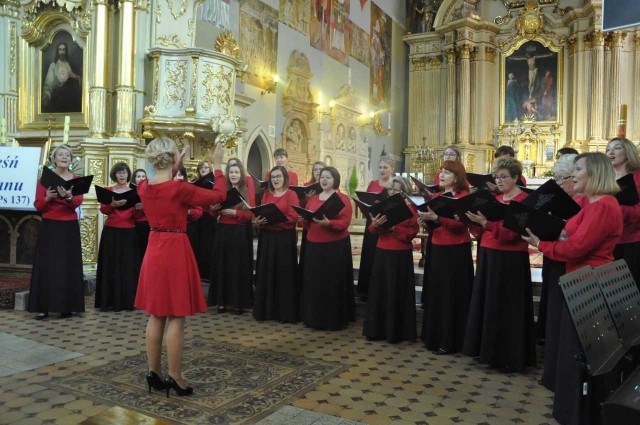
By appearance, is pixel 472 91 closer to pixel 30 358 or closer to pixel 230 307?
pixel 230 307

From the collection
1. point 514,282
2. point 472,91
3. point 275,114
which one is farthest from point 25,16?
point 472,91

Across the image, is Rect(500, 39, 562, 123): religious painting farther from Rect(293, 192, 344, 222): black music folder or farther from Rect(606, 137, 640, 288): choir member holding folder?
Rect(606, 137, 640, 288): choir member holding folder

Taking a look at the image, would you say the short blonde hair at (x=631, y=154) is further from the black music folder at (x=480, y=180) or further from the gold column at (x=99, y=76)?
the gold column at (x=99, y=76)

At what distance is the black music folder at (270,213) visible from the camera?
19.6 ft

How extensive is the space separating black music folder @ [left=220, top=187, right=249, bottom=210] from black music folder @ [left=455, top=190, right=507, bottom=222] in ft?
8.06

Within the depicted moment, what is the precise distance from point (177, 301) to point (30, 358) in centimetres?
184

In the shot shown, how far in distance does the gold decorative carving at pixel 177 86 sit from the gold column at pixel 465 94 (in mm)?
11348

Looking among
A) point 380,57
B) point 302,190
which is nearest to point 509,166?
point 302,190

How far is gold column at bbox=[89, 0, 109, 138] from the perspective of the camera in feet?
30.4

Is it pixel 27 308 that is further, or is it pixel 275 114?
pixel 275 114

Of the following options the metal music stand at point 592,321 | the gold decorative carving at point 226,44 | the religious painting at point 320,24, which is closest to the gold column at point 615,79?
the religious painting at point 320,24

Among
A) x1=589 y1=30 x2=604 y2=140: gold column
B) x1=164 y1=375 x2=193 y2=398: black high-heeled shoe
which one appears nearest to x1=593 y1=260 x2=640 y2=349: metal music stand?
x1=164 y1=375 x2=193 y2=398: black high-heeled shoe

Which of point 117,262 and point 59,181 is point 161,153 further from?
point 117,262

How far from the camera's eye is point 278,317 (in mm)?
6387
